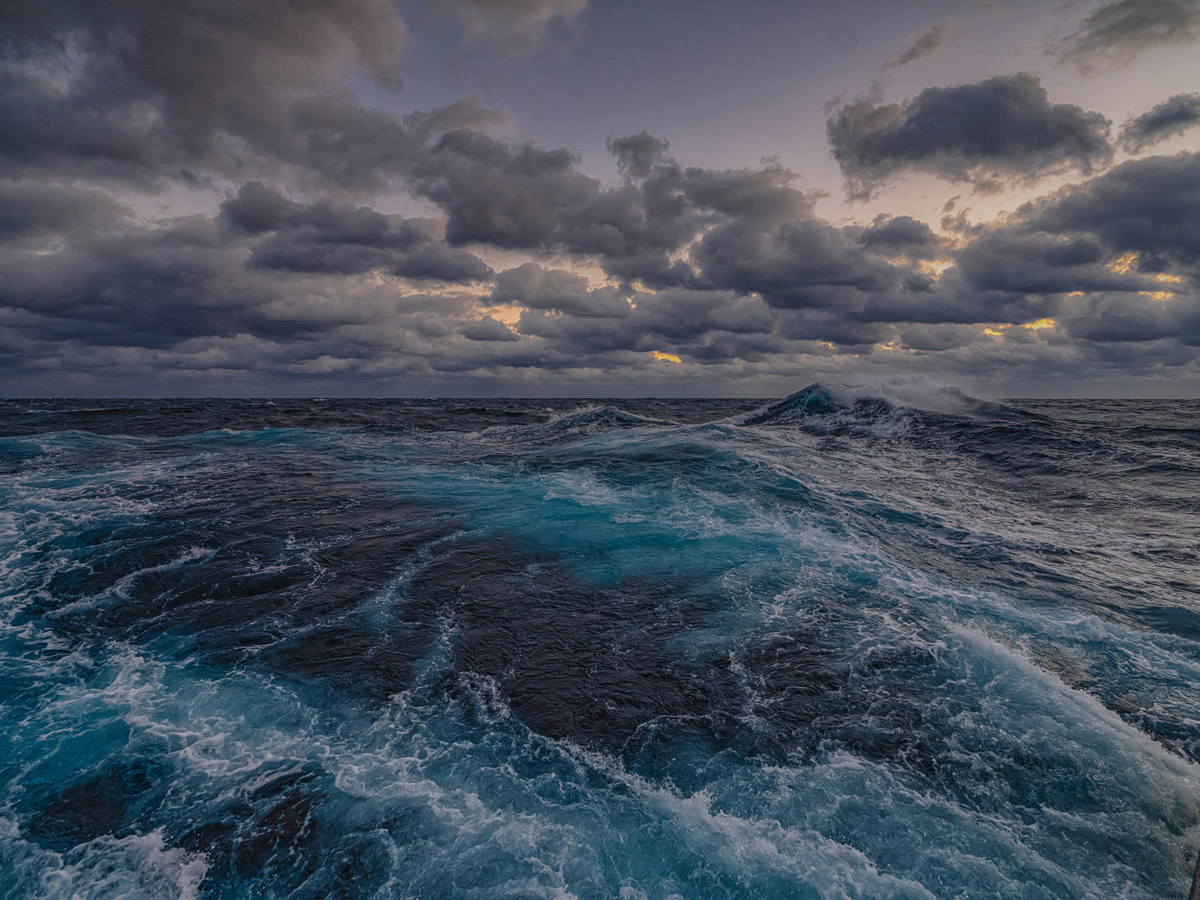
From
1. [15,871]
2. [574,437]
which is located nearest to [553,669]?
[15,871]

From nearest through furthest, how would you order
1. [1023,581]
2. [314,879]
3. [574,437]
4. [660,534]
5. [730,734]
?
[314,879] → [730,734] → [1023,581] → [660,534] → [574,437]

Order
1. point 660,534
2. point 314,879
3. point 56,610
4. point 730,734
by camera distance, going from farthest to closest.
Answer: point 660,534, point 56,610, point 730,734, point 314,879

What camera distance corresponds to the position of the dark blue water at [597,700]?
463 cm

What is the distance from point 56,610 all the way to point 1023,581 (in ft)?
58.5

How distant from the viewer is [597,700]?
6.81 m

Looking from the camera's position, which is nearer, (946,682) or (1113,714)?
(1113,714)

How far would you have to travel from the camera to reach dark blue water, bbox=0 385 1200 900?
15.2ft

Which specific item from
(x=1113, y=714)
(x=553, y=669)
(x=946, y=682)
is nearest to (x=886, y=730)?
(x=946, y=682)

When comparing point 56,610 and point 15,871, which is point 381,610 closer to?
point 15,871

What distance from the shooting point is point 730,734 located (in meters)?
6.17

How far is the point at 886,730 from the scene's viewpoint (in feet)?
20.4

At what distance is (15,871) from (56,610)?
651cm

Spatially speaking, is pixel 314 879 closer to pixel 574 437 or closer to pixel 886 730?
pixel 886 730

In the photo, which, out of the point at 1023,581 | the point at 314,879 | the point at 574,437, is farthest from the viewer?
the point at 574,437
